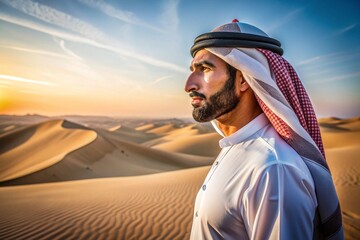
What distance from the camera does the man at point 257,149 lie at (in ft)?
3.67

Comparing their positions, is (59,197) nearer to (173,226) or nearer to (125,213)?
(125,213)

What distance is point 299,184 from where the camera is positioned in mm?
1133

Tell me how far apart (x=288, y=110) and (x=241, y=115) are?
336mm

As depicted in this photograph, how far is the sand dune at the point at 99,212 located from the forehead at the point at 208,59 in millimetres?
4900

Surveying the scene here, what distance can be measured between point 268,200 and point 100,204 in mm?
7228

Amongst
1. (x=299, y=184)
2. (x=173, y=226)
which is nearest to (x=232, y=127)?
(x=299, y=184)

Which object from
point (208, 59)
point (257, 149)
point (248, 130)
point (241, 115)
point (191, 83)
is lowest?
point (257, 149)

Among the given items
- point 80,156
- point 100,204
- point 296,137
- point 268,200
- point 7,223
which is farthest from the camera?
point 80,156

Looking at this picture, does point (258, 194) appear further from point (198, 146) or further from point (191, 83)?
point (198, 146)

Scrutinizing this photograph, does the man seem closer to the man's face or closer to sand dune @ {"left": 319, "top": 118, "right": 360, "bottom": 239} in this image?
the man's face

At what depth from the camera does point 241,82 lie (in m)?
1.69

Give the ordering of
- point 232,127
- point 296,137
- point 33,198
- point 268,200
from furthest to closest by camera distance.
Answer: point 33,198, point 232,127, point 296,137, point 268,200

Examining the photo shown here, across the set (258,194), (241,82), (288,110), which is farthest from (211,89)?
(258,194)

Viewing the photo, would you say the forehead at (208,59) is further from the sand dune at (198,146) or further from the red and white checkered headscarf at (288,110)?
the sand dune at (198,146)
